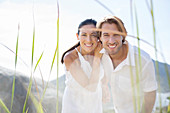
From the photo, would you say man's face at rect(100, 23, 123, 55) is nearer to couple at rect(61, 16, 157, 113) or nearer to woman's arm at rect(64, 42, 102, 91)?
couple at rect(61, 16, 157, 113)

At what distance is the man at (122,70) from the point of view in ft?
5.11

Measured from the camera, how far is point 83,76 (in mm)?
1955

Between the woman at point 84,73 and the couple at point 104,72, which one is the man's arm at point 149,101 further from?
the woman at point 84,73

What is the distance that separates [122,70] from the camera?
5.77ft

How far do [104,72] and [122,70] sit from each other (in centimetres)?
24

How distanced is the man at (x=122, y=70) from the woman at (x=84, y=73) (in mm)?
147

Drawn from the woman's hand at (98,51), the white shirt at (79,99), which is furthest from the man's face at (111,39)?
the white shirt at (79,99)

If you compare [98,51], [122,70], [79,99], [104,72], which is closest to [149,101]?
[122,70]

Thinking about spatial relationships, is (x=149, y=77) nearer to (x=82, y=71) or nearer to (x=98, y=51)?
A: (x=98, y=51)

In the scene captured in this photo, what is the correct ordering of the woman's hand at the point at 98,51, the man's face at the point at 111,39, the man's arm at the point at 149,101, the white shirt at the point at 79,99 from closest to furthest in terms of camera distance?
the man's arm at the point at 149,101 → the man's face at the point at 111,39 → the woman's hand at the point at 98,51 → the white shirt at the point at 79,99

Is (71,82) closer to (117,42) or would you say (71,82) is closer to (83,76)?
(83,76)

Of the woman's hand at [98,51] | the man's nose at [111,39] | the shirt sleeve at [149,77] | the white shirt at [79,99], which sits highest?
the man's nose at [111,39]

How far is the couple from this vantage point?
1.57 metres

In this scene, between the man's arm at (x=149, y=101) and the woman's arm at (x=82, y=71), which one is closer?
the man's arm at (x=149, y=101)
